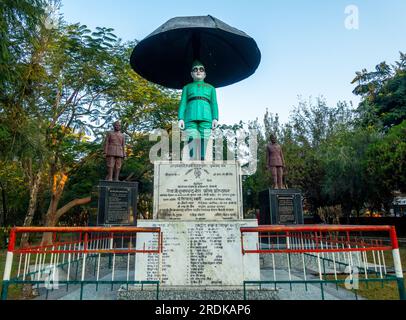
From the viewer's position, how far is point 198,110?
644cm

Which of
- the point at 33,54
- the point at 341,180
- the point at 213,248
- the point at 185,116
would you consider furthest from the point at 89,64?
the point at 341,180

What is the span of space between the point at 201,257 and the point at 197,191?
1187 mm

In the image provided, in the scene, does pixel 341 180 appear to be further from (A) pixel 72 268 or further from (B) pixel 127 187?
(A) pixel 72 268

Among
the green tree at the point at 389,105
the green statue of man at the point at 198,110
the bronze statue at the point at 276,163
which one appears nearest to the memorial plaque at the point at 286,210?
the bronze statue at the point at 276,163

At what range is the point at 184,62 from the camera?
25.2 ft

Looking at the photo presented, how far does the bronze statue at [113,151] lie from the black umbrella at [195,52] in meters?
3.78

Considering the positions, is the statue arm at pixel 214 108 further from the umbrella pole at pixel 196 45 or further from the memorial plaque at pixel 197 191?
the memorial plaque at pixel 197 191

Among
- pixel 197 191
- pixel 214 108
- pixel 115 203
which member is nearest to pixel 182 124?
pixel 214 108

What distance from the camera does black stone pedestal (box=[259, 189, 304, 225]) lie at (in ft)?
37.5

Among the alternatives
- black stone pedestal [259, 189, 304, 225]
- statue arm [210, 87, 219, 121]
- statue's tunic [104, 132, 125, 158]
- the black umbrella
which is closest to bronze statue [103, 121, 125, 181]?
statue's tunic [104, 132, 125, 158]

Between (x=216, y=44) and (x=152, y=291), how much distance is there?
5.65 m

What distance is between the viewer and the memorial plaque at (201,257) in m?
4.61

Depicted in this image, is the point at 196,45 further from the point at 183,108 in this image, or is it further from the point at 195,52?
the point at 183,108

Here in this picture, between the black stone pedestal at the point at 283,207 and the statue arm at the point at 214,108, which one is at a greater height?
the statue arm at the point at 214,108
